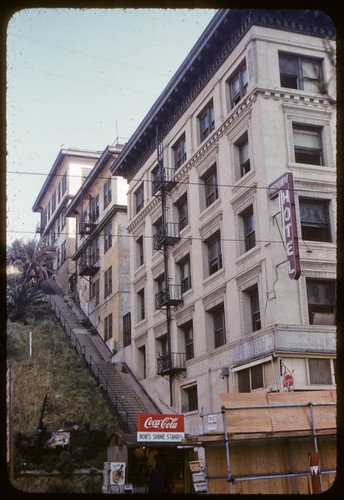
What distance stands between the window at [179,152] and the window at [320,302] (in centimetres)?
1220

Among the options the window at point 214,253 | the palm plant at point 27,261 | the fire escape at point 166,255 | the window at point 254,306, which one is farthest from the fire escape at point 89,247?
the window at point 254,306

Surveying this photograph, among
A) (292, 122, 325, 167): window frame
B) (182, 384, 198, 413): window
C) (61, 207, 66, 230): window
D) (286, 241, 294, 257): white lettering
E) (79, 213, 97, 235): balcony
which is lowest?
(182, 384, 198, 413): window

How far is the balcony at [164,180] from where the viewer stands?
1375 inches

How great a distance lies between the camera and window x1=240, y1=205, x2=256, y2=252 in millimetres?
27078

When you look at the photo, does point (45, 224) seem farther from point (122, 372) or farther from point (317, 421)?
point (317, 421)

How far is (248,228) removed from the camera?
1088 inches

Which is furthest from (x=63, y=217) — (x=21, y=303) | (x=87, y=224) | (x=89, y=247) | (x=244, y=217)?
(x=244, y=217)

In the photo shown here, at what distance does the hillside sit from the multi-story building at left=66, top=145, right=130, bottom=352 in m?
4.15

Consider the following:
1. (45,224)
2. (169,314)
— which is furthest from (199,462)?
(45,224)

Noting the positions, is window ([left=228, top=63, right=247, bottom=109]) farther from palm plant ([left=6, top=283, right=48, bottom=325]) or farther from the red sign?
palm plant ([left=6, top=283, right=48, bottom=325])

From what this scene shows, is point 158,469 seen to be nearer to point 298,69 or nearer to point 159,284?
point 159,284

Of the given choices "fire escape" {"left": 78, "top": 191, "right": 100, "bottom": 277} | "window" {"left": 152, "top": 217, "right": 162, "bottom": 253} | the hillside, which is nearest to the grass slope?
the hillside

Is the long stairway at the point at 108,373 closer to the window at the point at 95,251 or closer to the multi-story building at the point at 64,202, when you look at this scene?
the window at the point at 95,251

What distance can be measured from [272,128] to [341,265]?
20278mm
